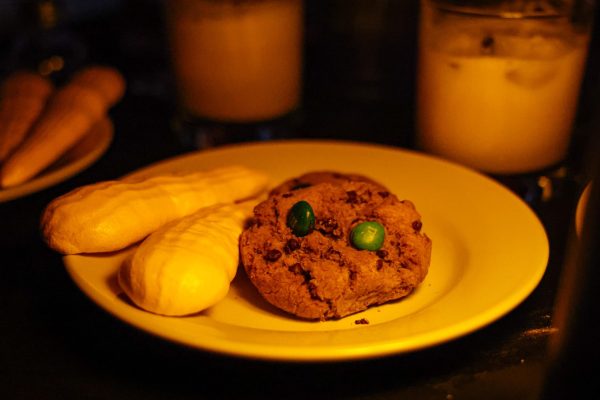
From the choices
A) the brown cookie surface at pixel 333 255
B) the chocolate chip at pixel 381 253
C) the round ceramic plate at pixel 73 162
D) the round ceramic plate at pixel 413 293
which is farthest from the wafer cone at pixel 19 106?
the chocolate chip at pixel 381 253

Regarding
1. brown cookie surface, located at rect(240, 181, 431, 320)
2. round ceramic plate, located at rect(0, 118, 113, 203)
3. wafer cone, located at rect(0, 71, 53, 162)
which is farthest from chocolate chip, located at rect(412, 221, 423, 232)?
wafer cone, located at rect(0, 71, 53, 162)

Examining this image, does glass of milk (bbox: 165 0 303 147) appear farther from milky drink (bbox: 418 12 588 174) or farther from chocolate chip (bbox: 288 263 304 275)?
chocolate chip (bbox: 288 263 304 275)

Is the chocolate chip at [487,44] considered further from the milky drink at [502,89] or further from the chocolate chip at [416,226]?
the chocolate chip at [416,226]

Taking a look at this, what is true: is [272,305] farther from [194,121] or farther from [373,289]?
[194,121]

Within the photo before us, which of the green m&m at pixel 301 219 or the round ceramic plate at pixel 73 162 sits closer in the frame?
the green m&m at pixel 301 219

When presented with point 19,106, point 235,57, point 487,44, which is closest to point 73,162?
point 19,106

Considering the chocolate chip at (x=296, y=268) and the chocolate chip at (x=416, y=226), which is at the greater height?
the chocolate chip at (x=416, y=226)
